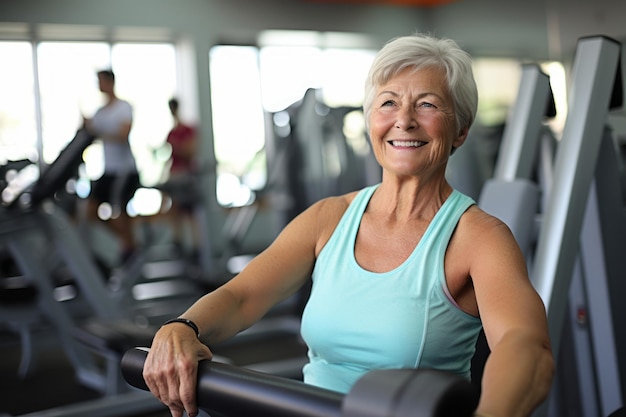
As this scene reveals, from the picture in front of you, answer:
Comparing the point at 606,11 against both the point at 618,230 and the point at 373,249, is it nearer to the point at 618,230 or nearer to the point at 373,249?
the point at 618,230

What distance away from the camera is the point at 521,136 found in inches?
74.5

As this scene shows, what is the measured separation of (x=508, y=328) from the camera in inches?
38.6

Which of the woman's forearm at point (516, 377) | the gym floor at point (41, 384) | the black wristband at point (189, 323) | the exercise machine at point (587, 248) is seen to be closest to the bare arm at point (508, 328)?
the woman's forearm at point (516, 377)

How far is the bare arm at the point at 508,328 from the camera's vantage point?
0.86 metres

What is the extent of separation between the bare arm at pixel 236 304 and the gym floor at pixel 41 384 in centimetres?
203

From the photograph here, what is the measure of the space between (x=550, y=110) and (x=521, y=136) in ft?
0.67

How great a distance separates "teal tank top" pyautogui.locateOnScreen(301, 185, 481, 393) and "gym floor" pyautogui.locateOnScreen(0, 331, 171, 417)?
211cm

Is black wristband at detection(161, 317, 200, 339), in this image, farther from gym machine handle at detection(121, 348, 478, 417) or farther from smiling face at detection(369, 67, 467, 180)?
smiling face at detection(369, 67, 467, 180)

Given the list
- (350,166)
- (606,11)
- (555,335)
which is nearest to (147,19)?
(350,166)

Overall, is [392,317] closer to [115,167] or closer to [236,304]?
[236,304]

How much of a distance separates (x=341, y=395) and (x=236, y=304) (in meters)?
0.60

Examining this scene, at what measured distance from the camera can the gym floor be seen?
3.40 meters

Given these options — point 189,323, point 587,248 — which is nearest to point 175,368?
point 189,323

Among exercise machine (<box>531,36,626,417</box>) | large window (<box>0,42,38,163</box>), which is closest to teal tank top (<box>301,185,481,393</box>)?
exercise machine (<box>531,36,626,417</box>)
